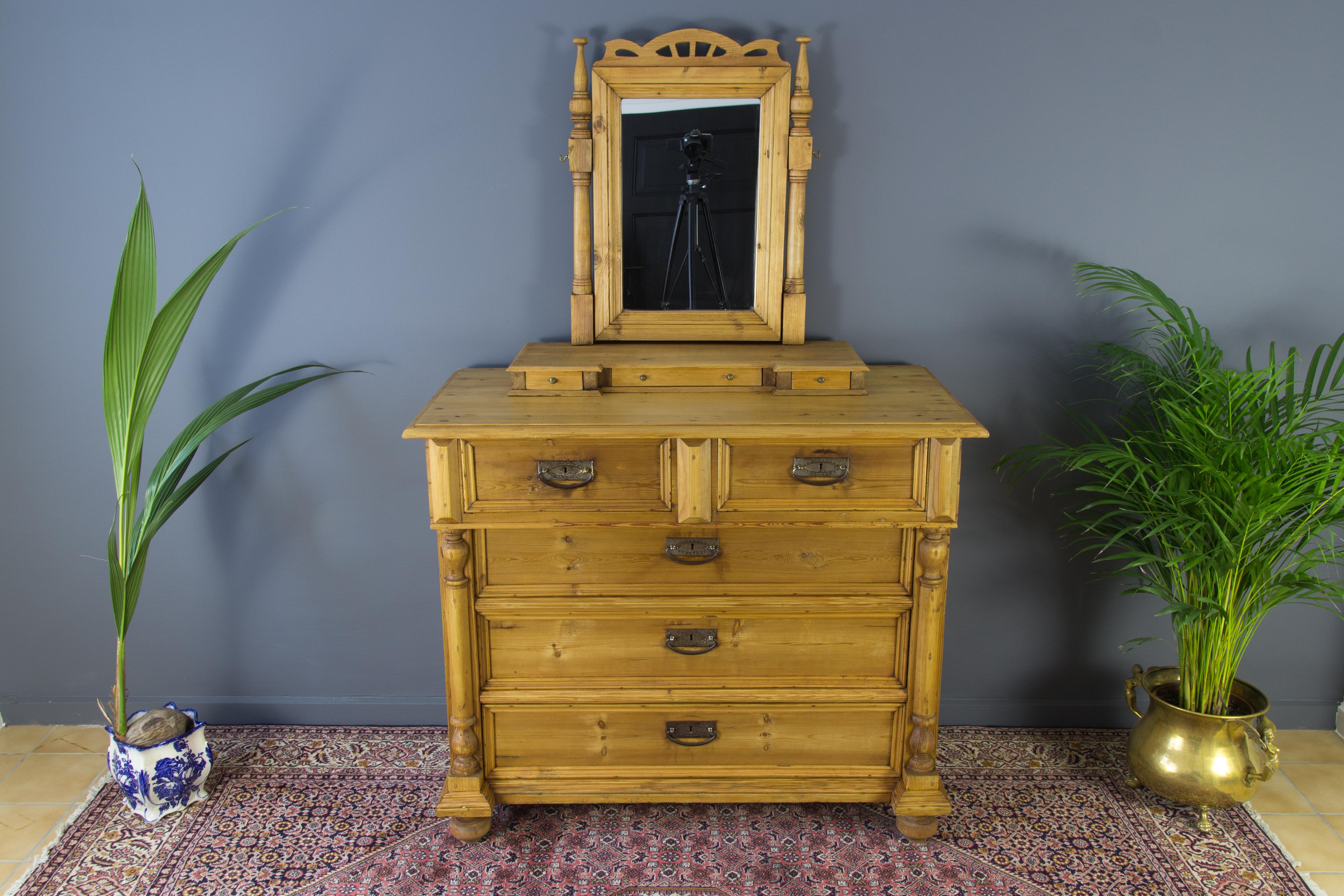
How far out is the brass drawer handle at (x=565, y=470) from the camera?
75.5 inches

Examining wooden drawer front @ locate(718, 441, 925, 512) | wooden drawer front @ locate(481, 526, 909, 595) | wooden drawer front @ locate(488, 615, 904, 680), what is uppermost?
wooden drawer front @ locate(718, 441, 925, 512)

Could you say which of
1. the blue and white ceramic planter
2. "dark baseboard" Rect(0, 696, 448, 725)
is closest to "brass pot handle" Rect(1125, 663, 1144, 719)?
"dark baseboard" Rect(0, 696, 448, 725)

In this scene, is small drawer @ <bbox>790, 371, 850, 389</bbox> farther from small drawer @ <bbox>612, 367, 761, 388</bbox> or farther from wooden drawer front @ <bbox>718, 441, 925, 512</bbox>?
wooden drawer front @ <bbox>718, 441, 925, 512</bbox>

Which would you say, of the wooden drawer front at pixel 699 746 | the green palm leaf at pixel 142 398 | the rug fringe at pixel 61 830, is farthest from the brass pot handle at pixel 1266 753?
the rug fringe at pixel 61 830

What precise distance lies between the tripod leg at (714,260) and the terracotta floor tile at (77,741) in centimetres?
212

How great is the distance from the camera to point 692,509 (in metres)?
1.92

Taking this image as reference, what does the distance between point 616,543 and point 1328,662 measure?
2.12m

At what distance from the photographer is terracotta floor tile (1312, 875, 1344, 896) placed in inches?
79.7

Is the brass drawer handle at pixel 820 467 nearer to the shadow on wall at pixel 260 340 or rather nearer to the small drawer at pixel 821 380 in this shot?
the small drawer at pixel 821 380

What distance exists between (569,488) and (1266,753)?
5.97ft

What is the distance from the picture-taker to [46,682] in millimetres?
2639

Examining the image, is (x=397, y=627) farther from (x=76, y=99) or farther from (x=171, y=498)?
(x=76, y=99)

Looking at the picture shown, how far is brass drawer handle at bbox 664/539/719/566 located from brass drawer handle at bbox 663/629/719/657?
0.18 meters

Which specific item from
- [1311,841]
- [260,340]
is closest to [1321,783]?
[1311,841]
